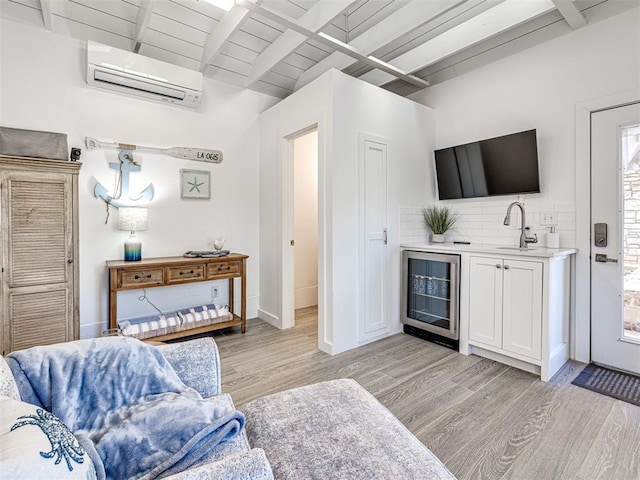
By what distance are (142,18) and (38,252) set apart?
2.08m

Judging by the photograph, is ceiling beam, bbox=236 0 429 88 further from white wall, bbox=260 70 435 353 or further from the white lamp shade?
the white lamp shade

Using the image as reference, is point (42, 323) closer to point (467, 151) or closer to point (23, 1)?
point (23, 1)

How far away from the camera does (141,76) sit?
2982mm

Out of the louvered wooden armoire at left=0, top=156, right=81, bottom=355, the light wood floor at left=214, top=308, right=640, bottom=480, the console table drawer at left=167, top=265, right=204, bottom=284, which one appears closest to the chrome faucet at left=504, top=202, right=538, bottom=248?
the light wood floor at left=214, top=308, right=640, bottom=480

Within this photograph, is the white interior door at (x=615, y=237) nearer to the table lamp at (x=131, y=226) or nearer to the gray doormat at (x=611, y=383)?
the gray doormat at (x=611, y=383)

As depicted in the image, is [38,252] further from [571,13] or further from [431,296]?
[571,13]

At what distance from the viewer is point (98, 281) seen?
308 cm

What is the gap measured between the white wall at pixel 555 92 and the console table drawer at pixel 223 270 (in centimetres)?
258

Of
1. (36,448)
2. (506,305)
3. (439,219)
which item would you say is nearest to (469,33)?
(439,219)

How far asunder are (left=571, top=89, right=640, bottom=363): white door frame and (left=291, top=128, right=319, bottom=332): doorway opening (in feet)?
9.19

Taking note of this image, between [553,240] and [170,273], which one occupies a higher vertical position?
[553,240]

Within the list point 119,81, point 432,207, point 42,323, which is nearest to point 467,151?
point 432,207

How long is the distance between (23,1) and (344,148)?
2808 millimetres

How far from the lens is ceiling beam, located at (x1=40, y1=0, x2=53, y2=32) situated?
2.44 m
